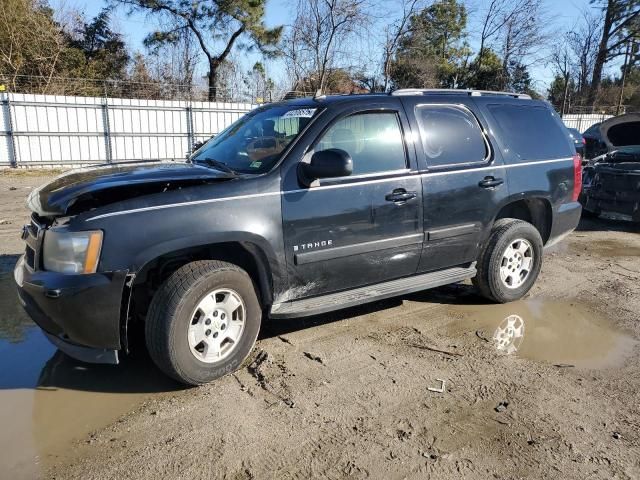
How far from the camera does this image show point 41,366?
11.9 ft

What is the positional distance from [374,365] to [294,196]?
1.37 m

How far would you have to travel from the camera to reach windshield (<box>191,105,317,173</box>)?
3.81 m

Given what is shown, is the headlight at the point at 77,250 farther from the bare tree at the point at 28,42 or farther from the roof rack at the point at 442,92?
the bare tree at the point at 28,42

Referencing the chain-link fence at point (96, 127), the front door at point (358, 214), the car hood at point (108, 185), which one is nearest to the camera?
the car hood at point (108, 185)

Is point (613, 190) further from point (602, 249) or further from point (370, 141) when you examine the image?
point (370, 141)

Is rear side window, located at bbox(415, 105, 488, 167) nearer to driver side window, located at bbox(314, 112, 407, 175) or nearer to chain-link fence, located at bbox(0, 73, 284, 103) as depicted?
driver side window, located at bbox(314, 112, 407, 175)

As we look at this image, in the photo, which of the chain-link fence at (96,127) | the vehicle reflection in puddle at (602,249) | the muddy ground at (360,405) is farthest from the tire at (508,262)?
the chain-link fence at (96,127)

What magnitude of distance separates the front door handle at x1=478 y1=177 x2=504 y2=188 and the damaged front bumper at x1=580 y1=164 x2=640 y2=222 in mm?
4641

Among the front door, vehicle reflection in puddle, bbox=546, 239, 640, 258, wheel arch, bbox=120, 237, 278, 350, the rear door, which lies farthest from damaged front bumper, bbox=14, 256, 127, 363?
vehicle reflection in puddle, bbox=546, 239, 640, 258

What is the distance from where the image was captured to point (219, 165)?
159 inches

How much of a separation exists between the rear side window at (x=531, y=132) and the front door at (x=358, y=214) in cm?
131

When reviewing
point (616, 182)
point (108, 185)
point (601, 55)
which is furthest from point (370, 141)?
point (601, 55)

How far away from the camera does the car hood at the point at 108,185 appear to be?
10.4ft

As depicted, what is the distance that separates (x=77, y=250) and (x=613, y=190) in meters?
8.25
